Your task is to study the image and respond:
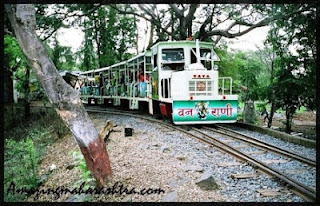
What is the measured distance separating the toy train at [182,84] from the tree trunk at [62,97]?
3487 millimetres

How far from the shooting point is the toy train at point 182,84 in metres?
7.13

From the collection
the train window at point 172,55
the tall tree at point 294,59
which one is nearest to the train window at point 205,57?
the train window at point 172,55

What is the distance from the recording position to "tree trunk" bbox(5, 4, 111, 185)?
367 centimetres

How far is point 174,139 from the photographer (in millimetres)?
5949

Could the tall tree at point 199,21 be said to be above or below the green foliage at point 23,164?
above

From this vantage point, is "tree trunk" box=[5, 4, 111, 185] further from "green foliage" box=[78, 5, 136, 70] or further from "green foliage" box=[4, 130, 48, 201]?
"green foliage" box=[78, 5, 136, 70]

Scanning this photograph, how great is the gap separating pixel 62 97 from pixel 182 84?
12.5 ft

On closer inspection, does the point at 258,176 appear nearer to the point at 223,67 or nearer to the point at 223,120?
the point at 223,120

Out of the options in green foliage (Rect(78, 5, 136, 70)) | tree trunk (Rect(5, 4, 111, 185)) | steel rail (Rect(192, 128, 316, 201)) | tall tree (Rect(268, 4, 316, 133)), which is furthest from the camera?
green foliage (Rect(78, 5, 136, 70))

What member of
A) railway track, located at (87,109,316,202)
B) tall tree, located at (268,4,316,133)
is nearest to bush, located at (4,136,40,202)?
railway track, located at (87,109,316,202)

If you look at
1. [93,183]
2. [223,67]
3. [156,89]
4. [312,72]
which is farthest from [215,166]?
[223,67]

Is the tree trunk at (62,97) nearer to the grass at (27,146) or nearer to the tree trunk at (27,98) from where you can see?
the grass at (27,146)

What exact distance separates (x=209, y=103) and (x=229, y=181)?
3584 mm

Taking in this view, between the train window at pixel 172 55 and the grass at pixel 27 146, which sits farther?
the train window at pixel 172 55
